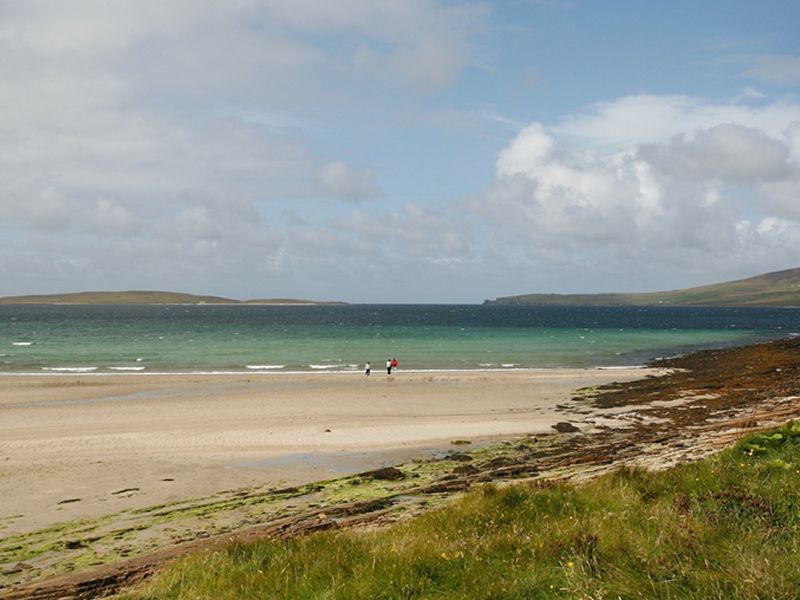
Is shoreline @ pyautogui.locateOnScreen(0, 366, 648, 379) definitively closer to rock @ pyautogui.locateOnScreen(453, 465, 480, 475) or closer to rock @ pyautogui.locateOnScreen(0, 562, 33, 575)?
rock @ pyautogui.locateOnScreen(453, 465, 480, 475)

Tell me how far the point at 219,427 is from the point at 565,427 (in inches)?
617

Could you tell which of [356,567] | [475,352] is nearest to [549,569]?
[356,567]

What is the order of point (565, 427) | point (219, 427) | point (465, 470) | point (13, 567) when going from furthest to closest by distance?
point (219, 427) < point (565, 427) < point (465, 470) < point (13, 567)

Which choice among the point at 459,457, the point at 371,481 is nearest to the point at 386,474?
the point at 371,481

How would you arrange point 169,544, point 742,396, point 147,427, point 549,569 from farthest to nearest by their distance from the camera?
1. point 742,396
2. point 147,427
3. point 169,544
4. point 549,569

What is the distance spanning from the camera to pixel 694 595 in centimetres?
543

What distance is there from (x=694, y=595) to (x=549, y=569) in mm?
1475

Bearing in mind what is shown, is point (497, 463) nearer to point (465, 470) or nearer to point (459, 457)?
point (465, 470)

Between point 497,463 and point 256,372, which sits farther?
point 256,372

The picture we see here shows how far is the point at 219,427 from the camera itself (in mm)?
28094

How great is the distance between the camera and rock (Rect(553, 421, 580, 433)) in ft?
83.7

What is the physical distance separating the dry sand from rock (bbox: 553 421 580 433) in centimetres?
75

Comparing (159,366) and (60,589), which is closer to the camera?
(60,589)

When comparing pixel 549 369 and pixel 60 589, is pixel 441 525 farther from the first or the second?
pixel 549 369
